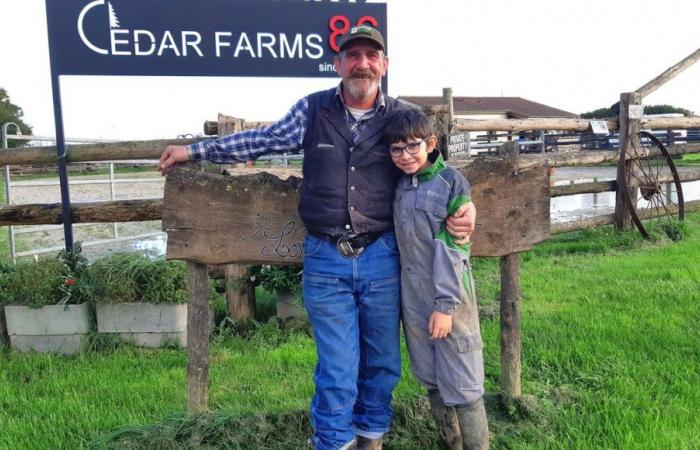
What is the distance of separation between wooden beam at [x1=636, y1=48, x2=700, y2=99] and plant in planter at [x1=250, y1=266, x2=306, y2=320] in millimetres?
7220

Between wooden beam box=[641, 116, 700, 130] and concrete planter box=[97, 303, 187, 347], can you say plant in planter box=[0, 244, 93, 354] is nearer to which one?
concrete planter box=[97, 303, 187, 347]

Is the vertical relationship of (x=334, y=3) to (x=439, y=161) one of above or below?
above

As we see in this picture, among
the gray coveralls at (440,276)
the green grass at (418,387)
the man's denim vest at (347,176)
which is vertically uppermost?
the man's denim vest at (347,176)

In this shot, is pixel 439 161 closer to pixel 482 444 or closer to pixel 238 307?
pixel 482 444

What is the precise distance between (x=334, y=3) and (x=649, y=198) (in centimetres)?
639

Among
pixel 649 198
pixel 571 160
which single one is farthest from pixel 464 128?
pixel 649 198

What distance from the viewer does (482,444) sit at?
2811mm

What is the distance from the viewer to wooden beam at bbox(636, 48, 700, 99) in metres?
9.56

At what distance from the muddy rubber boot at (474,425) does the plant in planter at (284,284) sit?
8.29 ft

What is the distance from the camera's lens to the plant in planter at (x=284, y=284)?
5105 mm

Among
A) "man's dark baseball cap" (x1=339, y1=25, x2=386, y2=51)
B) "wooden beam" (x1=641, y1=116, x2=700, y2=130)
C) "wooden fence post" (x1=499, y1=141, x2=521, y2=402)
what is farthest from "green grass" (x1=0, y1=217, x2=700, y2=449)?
"wooden beam" (x1=641, y1=116, x2=700, y2=130)

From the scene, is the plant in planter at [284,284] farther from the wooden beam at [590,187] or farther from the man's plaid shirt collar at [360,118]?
the wooden beam at [590,187]

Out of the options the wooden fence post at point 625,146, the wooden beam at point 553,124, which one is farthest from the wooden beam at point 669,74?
the wooden beam at point 553,124

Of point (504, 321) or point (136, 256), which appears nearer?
point (504, 321)
